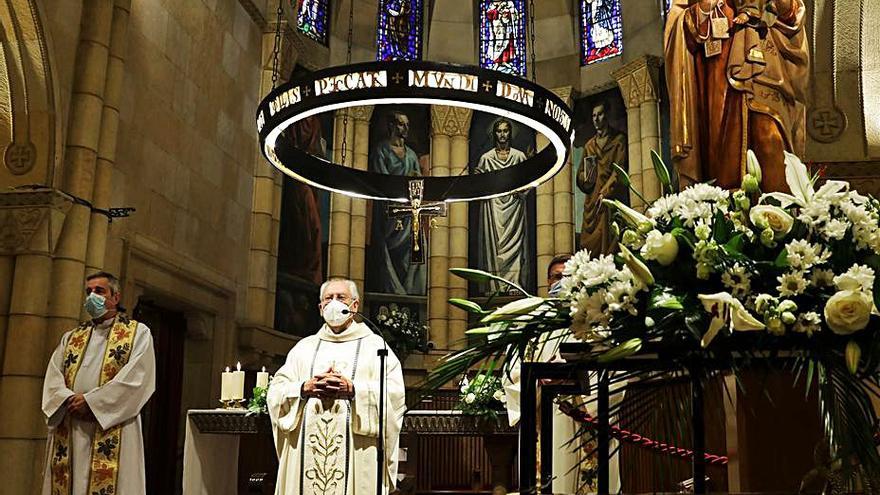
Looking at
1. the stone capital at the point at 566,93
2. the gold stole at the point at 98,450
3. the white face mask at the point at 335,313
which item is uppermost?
the stone capital at the point at 566,93

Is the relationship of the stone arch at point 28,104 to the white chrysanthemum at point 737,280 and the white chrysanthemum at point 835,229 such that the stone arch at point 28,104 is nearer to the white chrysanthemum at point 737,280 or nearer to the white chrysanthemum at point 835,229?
the white chrysanthemum at point 737,280

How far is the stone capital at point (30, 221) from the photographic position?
7738 mm

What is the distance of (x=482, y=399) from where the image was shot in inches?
223

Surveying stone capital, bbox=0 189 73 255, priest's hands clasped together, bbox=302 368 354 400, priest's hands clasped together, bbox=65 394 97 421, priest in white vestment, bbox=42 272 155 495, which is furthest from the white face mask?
stone capital, bbox=0 189 73 255

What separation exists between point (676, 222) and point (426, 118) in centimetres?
1364

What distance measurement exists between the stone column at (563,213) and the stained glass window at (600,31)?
208 cm

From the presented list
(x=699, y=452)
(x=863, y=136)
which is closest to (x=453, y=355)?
(x=699, y=452)

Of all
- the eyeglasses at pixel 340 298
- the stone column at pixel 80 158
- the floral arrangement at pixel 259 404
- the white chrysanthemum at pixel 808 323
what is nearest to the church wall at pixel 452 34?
the stone column at pixel 80 158

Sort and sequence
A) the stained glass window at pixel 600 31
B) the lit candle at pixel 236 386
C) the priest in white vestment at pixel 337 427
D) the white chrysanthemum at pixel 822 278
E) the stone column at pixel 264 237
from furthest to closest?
the stained glass window at pixel 600 31 < the stone column at pixel 264 237 < the lit candle at pixel 236 386 < the priest in white vestment at pixel 337 427 < the white chrysanthemum at pixel 822 278

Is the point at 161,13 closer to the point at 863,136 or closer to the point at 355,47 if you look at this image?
the point at 355,47

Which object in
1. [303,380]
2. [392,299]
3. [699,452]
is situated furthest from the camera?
[392,299]

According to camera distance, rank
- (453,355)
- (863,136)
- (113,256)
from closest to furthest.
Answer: (453,355) < (863,136) < (113,256)

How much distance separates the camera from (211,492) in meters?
6.25

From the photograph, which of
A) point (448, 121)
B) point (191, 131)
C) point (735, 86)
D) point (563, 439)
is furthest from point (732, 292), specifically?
point (448, 121)
